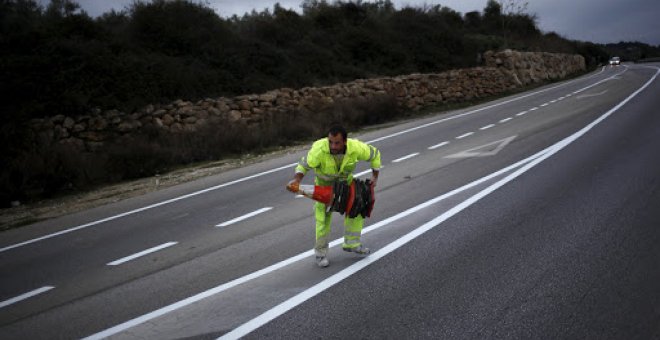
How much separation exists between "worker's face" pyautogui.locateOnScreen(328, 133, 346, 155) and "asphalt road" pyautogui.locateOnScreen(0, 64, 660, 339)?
4.19ft

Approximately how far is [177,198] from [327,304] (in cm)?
645

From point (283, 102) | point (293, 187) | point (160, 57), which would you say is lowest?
point (293, 187)

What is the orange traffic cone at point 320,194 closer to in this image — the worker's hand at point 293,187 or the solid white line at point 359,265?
the worker's hand at point 293,187

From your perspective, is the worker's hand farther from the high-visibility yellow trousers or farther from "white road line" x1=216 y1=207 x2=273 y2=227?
"white road line" x1=216 y1=207 x2=273 y2=227

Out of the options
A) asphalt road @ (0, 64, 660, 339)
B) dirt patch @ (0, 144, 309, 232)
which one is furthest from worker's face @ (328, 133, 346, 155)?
dirt patch @ (0, 144, 309, 232)

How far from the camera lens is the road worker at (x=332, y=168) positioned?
214 inches

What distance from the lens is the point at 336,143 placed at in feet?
17.6

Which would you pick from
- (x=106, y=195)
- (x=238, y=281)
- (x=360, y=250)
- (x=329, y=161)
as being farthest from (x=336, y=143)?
(x=106, y=195)

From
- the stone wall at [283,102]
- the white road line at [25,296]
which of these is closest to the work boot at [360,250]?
the white road line at [25,296]

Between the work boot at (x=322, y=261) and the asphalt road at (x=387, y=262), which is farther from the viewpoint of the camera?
the work boot at (x=322, y=261)

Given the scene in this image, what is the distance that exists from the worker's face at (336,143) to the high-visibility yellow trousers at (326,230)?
0.65 m

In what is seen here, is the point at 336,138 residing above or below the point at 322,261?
above

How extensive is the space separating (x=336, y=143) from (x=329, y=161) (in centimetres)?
→ 27

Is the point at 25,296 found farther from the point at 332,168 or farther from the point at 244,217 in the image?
the point at 332,168
